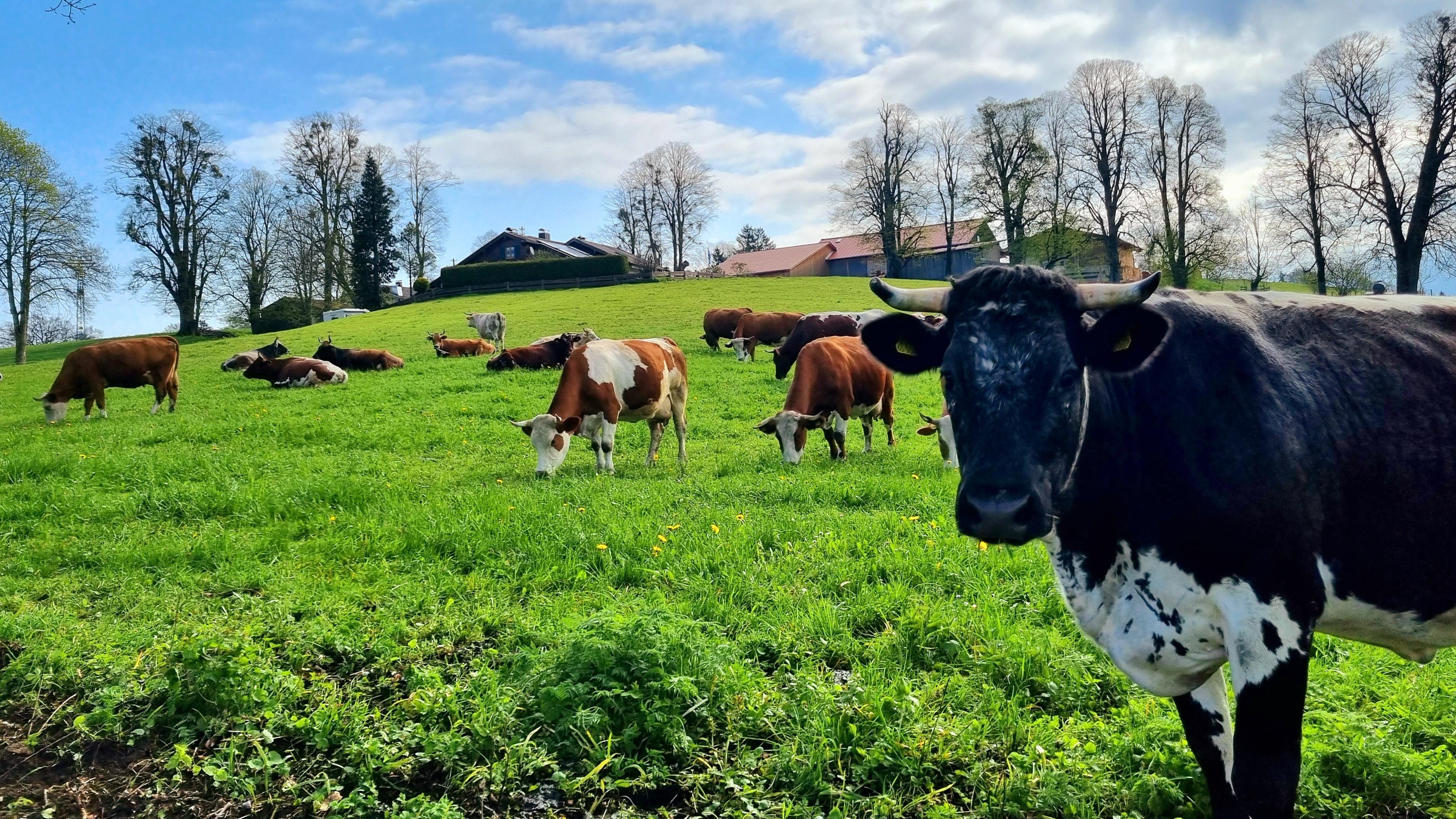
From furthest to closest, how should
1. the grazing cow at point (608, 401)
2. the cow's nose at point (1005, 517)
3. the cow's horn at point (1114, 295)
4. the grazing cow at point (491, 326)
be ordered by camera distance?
the grazing cow at point (491, 326) → the grazing cow at point (608, 401) → the cow's horn at point (1114, 295) → the cow's nose at point (1005, 517)

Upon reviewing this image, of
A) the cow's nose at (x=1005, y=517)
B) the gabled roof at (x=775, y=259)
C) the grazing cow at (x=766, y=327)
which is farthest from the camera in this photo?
the gabled roof at (x=775, y=259)

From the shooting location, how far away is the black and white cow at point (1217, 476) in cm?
265

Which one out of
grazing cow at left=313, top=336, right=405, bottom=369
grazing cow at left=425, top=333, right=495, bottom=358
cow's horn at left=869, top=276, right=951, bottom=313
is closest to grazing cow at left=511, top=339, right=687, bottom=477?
cow's horn at left=869, top=276, right=951, bottom=313

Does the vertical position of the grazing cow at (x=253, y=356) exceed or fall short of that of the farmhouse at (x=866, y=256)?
it falls short

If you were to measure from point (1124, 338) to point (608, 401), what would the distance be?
29.7 feet

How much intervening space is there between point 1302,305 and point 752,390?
16.0 m

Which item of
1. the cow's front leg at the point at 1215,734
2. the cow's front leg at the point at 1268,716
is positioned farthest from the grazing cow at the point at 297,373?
the cow's front leg at the point at 1268,716

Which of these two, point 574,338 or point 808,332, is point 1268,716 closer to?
point 808,332

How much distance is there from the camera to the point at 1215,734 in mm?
3203

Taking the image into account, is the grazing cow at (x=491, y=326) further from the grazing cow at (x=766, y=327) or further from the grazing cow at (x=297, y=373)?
the grazing cow at (x=766, y=327)

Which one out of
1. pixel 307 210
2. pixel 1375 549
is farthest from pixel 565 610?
pixel 307 210

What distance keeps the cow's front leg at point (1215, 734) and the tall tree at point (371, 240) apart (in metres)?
65.6

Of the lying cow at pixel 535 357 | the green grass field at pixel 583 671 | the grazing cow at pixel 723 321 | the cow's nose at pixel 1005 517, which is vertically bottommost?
the green grass field at pixel 583 671

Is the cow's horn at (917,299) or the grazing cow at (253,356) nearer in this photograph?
the cow's horn at (917,299)
